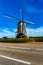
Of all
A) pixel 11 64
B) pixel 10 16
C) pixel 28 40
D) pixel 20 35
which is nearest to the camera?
pixel 11 64

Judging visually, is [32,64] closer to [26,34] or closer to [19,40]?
[19,40]

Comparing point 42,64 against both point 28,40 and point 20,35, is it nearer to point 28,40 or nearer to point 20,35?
point 28,40

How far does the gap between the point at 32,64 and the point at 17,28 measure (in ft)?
154

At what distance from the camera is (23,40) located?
4128 cm

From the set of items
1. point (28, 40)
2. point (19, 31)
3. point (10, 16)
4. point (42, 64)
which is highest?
point (10, 16)

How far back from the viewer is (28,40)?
133ft

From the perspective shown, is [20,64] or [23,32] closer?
[20,64]

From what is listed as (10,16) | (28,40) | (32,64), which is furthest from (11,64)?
(10,16)

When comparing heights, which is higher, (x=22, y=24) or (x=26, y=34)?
(x=22, y=24)

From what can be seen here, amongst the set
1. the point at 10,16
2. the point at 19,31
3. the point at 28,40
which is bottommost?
the point at 28,40

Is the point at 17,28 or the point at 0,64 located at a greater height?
the point at 17,28

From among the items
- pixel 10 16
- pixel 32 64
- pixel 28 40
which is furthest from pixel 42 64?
pixel 10 16

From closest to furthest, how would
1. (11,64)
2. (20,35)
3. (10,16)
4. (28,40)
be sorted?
(11,64) < (28,40) < (20,35) < (10,16)

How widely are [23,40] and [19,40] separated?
1.33 metres
